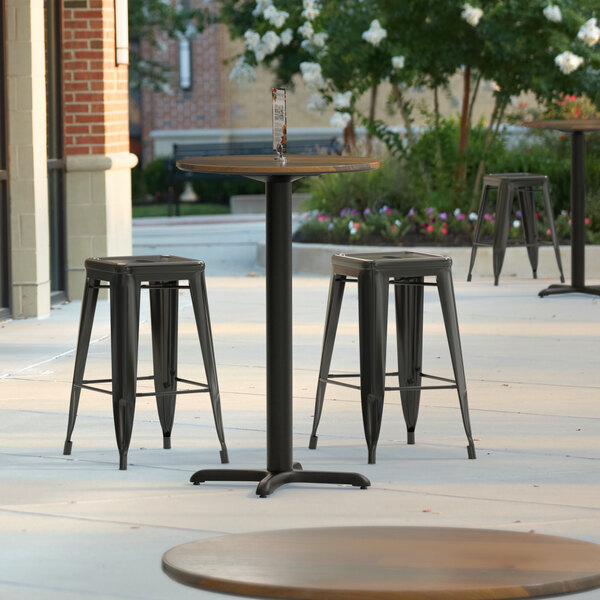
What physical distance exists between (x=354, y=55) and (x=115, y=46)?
3709 mm

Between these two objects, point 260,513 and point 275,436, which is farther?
point 275,436

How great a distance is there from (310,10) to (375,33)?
5.14ft

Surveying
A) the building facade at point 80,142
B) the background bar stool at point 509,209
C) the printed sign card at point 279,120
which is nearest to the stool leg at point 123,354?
the printed sign card at point 279,120

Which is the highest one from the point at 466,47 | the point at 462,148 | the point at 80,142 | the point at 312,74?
the point at 466,47

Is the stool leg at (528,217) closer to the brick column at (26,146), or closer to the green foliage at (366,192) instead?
the green foliage at (366,192)

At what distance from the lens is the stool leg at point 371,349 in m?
6.24

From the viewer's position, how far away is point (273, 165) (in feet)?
19.0

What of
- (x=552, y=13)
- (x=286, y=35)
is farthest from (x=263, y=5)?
(x=552, y=13)

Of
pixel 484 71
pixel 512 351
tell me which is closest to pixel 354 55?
pixel 484 71

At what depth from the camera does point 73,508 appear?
562 centimetres

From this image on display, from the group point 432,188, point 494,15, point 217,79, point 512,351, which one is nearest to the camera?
point 512,351

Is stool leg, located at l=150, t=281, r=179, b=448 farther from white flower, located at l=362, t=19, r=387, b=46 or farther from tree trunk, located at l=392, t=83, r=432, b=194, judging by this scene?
tree trunk, located at l=392, t=83, r=432, b=194

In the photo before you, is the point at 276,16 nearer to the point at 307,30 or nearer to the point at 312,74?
the point at 307,30

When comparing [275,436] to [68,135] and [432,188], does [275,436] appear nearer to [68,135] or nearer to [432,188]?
[68,135]
